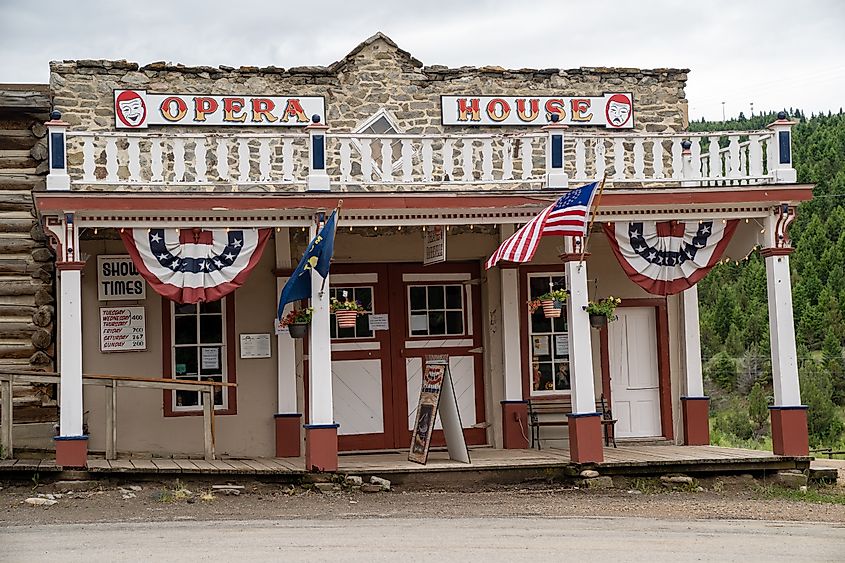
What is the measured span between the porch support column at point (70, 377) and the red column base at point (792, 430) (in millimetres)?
7624

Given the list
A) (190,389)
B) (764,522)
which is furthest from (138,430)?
(764,522)

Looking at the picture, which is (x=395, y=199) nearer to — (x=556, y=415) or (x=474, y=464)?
(x=474, y=464)

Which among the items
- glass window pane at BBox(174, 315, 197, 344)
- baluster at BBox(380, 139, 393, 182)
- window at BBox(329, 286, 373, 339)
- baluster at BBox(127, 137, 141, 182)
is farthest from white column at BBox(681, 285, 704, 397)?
baluster at BBox(127, 137, 141, 182)

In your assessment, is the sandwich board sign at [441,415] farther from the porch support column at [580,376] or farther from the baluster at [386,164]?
the baluster at [386,164]

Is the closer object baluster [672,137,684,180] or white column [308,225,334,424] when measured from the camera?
white column [308,225,334,424]

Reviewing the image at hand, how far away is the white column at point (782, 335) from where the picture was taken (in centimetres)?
1338

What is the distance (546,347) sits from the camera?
15469mm

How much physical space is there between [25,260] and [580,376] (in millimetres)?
7170

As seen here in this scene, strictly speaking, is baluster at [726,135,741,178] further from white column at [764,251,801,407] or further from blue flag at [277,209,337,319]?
blue flag at [277,209,337,319]

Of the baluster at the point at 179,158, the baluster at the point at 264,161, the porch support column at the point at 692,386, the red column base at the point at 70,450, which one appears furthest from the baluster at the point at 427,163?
the red column base at the point at 70,450

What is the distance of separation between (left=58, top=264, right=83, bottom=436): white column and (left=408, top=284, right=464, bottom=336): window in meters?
4.60

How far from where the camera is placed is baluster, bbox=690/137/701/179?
44.9 ft

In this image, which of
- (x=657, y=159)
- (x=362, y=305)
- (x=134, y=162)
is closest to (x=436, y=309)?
(x=362, y=305)

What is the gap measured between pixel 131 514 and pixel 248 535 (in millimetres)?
1740
